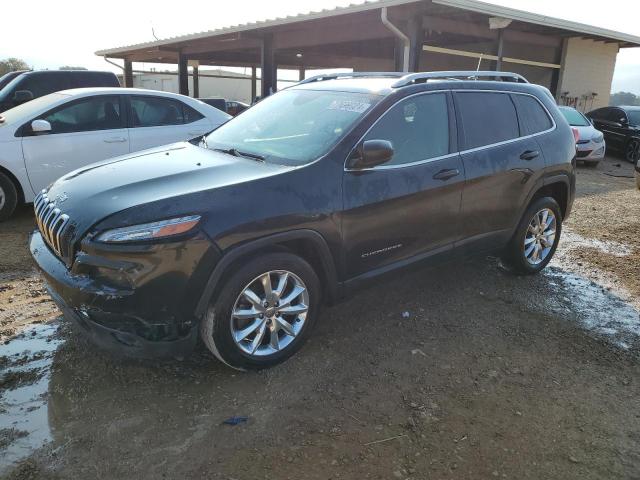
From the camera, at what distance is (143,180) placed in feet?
10.5

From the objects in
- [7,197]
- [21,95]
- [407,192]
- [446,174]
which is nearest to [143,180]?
[407,192]

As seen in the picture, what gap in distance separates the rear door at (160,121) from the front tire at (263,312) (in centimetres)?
438

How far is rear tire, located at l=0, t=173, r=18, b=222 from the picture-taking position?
6121 mm

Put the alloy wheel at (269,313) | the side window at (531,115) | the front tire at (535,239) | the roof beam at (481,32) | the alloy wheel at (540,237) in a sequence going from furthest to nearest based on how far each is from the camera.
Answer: the roof beam at (481,32), the alloy wheel at (540,237), the front tire at (535,239), the side window at (531,115), the alloy wheel at (269,313)

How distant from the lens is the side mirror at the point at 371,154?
334 cm

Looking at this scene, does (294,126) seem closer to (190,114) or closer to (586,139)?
(190,114)

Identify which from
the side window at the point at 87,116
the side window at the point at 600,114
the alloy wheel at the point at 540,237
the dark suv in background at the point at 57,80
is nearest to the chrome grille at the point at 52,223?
the side window at the point at 87,116

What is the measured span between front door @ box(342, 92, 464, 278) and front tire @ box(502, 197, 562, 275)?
3.36ft

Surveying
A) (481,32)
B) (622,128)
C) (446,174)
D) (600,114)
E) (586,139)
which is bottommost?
(586,139)

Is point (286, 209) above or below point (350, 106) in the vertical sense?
below

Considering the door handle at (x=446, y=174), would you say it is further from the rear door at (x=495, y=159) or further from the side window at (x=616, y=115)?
the side window at (x=616, y=115)

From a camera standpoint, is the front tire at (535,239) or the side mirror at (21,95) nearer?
the front tire at (535,239)

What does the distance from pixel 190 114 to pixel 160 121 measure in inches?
17.5

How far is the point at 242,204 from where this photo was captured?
9.78 feet
